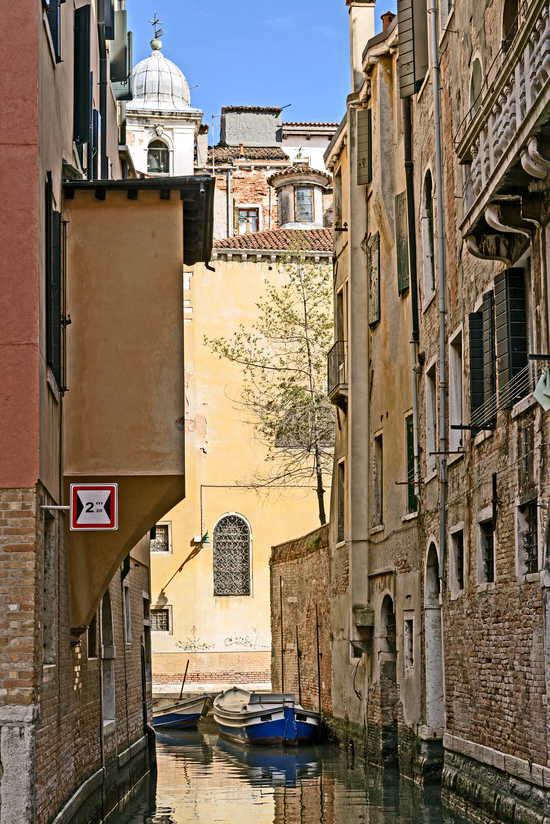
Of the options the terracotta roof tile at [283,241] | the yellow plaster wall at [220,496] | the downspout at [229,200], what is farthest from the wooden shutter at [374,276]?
the downspout at [229,200]

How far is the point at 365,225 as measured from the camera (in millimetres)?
24203

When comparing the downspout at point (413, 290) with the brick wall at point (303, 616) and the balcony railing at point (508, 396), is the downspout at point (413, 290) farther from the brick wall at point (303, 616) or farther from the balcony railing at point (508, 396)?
the brick wall at point (303, 616)

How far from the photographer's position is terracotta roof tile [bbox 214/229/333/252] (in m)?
42.5

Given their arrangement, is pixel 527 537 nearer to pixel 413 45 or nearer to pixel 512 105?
pixel 512 105

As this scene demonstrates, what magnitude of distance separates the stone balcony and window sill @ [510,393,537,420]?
143 cm

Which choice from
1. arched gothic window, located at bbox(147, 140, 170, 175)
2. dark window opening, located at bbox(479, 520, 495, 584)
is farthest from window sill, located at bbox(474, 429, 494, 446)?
arched gothic window, located at bbox(147, 140, 170, 175)

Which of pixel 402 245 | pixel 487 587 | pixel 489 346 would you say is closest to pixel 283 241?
pixel 402 245

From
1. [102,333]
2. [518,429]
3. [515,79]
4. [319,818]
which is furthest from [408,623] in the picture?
[515,79]

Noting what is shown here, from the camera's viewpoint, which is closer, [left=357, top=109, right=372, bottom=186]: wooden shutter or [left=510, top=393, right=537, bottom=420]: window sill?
[left=510, top=393, right=537, bottom=420]: window sill

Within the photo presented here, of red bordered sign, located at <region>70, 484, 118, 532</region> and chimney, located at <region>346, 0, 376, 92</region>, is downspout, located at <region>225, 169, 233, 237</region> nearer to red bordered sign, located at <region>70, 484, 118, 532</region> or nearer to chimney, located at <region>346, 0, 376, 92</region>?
chimney, located at <region>346, 0, 376, 92</region>

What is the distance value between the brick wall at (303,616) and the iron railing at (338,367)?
3.52 meters

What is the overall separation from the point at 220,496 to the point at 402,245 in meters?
21.5

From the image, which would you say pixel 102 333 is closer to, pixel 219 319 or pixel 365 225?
pixel 365 225

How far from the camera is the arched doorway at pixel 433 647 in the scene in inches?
723
